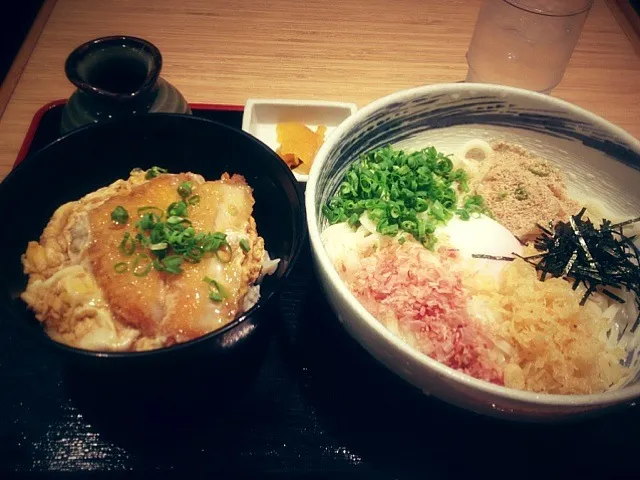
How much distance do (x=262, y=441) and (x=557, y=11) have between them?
7.12 feet

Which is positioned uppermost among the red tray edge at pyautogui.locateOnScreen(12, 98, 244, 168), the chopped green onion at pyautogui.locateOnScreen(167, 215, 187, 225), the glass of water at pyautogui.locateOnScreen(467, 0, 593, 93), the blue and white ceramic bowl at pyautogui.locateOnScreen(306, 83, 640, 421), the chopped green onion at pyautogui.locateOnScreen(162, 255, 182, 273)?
the glass of water at pyautogui.locateOnScreen(467, 0, 593, 93)

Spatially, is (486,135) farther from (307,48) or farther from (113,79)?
(113,79)

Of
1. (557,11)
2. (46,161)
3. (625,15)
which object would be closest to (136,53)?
(46,161)

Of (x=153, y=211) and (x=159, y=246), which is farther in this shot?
(x=153, y=211)

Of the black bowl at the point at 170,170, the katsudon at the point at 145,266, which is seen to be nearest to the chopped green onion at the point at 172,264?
the katsudon at the point at 145,266

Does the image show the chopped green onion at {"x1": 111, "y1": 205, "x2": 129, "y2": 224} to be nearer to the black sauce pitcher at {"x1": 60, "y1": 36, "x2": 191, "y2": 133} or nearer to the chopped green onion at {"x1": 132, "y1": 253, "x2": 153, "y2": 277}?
the chopped green onion at {"x1": 132, "y1": 253, "x2": 153, "y2": 277}

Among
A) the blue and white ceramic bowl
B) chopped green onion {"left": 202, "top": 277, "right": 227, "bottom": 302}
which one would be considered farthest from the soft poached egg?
chopped green onion {"left": 202, "top": 277, "right": 227, "bottom": 302}

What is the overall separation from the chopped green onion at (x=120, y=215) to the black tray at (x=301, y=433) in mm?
466

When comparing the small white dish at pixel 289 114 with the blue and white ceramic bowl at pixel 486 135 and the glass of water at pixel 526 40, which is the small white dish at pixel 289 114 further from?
the glass of water at pixel 526 40

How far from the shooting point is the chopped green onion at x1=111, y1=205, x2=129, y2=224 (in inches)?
51.0

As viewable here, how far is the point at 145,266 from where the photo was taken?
1242 mm

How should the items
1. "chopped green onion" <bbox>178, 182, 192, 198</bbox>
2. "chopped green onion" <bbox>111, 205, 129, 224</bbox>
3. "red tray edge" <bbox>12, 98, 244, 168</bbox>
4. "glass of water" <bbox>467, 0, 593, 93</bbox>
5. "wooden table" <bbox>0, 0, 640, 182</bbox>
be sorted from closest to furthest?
"chopped green onion" <bbox>111, 205, 129, 224</bbox> < "chopped green onion" <bbox>178, 182, 192, 198</bbox> < "red tray edge" <bbox>12, 98, 244, 168</bbox> < "glass of water" <bbox>467, 0, 593, 93</bbox> < "wooden table" <bbox>0, 0, 640, 182</bbox>

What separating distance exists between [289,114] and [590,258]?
1.34 metres

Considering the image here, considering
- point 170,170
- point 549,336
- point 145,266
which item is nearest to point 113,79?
point 170,170
